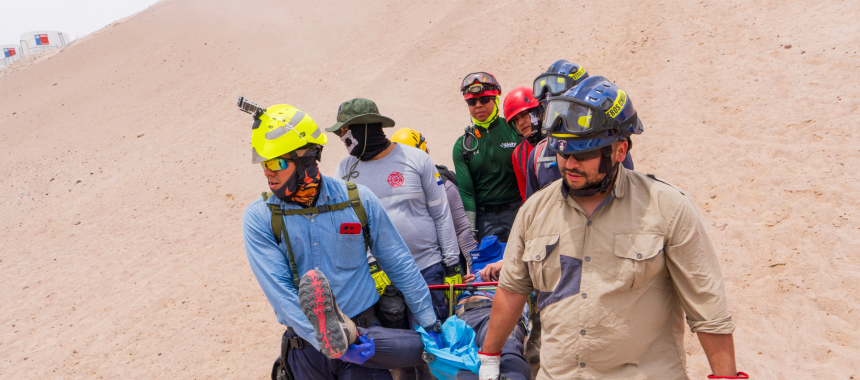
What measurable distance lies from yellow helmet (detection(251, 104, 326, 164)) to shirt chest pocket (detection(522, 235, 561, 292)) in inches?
56.9

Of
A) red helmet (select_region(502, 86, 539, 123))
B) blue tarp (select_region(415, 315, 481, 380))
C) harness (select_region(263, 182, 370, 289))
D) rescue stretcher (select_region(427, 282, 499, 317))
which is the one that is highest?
red helmet (select_region(502, 86, 539, 123))

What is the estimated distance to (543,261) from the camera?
8.30 feet

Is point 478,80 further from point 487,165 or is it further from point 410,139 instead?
point 410,139

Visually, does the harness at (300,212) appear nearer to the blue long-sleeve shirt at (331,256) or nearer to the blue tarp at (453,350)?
the blue long-sleeve shirt at (331,256)

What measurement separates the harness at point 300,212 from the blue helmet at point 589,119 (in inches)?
52.0

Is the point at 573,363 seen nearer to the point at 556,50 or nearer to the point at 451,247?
the point at 451,247

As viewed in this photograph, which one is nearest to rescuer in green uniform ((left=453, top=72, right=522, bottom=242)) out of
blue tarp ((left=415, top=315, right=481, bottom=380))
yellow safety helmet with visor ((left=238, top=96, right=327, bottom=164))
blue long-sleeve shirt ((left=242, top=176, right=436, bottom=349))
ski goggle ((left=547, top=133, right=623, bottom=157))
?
blue tarp ((left=415, top=315, right=481, bottom=380))

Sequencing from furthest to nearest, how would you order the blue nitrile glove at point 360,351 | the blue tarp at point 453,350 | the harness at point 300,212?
the blue tarp at point 453,350
the harness at point 300,212
the blue nitrile glove at point 360,351

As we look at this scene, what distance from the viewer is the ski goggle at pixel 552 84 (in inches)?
161

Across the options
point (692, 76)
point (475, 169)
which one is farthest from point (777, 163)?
point (475, 169)

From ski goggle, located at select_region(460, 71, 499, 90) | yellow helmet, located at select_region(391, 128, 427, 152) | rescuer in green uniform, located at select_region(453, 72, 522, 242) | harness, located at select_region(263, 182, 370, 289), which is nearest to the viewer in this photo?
harness, located at select_region(263, 182, 370, 289)

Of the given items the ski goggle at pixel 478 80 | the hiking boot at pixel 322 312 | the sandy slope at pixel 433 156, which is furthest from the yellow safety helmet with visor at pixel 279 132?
the sandy slope at pixel 433 156

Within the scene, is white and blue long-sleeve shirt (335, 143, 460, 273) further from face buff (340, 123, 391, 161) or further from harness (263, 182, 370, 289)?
harness (263, 182, 370, 289)

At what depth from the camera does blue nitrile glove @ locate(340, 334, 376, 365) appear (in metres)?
3.05
